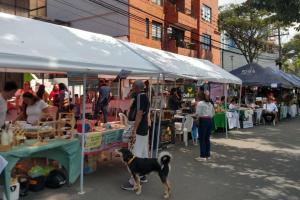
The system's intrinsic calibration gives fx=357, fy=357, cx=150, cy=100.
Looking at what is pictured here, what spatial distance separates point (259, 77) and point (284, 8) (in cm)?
1168

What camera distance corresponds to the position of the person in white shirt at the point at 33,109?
705cm

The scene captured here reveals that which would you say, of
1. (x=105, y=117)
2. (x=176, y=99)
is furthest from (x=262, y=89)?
(x=105, y=117)

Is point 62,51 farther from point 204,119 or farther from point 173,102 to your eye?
point 173,102

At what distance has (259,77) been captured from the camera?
19.8 m

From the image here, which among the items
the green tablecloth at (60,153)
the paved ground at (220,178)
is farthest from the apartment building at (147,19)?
the green tablecloth at (60,153)

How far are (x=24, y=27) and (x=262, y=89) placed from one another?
71.4 ft

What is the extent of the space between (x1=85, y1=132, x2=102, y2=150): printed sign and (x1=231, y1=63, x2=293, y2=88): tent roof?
46.4ft

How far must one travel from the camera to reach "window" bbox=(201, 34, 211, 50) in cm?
3346

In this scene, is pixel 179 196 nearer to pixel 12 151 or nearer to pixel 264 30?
pixel 12 151

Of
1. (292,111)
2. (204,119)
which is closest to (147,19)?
(292,111)

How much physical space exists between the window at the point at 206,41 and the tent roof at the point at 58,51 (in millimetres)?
26304

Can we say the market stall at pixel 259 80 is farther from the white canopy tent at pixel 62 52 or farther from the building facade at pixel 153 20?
the white canopy tent at pixel 62 52

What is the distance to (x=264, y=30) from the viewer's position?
110ft

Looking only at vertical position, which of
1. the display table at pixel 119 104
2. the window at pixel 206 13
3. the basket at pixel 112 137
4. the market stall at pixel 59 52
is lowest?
the basket at pixel 112 137
